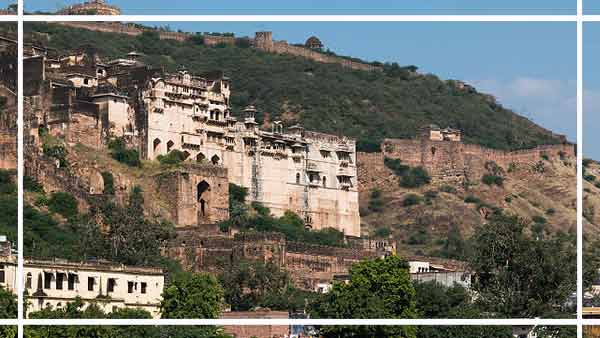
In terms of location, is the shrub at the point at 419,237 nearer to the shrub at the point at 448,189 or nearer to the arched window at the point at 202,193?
the shrub at the point at 448,189

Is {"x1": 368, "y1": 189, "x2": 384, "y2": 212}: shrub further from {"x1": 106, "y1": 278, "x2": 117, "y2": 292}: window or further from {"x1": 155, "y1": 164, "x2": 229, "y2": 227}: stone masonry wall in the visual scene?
{"x1": 106, "y1": 278, "x2": 117, "y2": 292}: window

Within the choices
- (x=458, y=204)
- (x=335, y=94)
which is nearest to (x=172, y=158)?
(x=458, y=204)

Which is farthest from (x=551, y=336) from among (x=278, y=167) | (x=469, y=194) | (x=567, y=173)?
(x=567, y=173)

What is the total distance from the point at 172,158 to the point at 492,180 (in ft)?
109

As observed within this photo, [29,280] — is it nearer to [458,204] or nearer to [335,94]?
[458,204]

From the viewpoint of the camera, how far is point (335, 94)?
109062mm

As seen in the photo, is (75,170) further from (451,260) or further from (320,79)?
(320,79)

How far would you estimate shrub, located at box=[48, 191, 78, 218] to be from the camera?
63906 millimetres

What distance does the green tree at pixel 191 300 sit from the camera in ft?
159

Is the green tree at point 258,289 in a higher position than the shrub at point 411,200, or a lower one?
lower

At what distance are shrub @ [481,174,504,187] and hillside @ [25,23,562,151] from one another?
7.19 m

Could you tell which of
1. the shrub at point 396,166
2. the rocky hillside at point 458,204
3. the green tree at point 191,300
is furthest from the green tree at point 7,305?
the shrub at point 396,166

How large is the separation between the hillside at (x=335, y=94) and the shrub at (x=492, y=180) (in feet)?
23.6

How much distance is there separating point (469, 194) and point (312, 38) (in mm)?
36709
